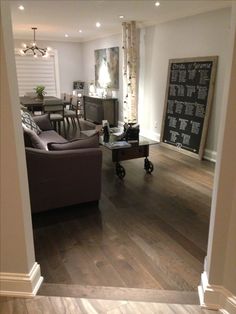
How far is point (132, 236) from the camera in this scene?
8.79 ft

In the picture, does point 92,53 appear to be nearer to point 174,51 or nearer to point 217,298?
point 174,51

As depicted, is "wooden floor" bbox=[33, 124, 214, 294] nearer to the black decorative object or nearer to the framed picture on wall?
the black decorative object

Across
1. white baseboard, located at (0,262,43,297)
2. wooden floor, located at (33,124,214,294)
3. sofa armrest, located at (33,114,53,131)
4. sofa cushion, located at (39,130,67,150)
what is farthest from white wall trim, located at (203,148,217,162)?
white baseboard, located at (0,262,43,297)

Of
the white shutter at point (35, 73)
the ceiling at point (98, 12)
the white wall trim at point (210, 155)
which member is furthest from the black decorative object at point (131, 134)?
the white shutter at point (35, 73)

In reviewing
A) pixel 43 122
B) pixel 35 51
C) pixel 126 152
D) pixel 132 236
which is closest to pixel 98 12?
pixel 43 122

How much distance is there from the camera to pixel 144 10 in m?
4.87

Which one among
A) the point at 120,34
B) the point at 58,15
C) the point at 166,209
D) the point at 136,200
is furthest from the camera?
the point at 120,34

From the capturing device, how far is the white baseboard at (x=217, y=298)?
1.71 m

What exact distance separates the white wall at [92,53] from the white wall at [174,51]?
0.97m

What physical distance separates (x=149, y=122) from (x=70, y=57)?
433cm

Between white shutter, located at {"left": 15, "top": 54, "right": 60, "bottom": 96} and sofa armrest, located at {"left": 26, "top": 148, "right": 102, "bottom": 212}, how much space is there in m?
6.58

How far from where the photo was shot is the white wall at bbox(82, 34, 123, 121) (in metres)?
7.24

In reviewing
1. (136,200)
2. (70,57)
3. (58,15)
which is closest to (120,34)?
(58,15)

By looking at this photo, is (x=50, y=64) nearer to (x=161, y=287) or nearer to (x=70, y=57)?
(x=70, y=57)
